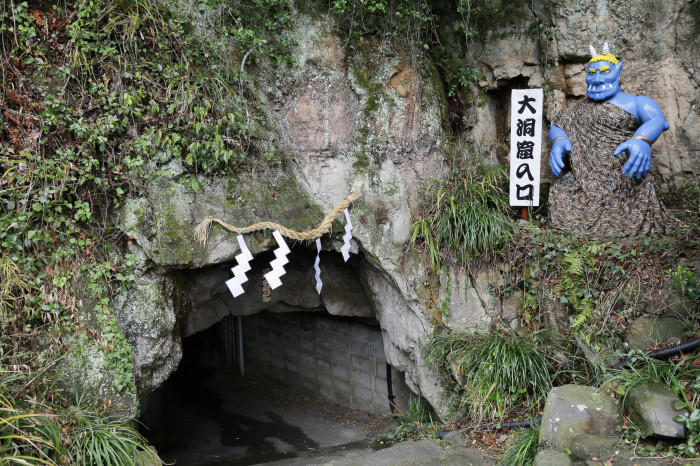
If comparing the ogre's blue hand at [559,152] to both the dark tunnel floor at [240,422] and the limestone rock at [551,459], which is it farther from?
the dark tunnel floor at [240,422]

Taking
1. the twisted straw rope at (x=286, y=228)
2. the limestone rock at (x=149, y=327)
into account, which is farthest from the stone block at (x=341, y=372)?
the limestone rock at (x=149, y=327)

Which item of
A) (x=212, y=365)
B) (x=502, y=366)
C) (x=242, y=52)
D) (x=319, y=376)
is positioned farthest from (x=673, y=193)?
(x=212, y=365)

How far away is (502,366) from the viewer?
4.55m

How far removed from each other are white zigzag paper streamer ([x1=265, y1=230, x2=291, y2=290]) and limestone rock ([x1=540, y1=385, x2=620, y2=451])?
244 cm

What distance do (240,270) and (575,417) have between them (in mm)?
2921

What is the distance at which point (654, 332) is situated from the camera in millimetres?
4199

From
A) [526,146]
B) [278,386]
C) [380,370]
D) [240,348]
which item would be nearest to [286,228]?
[526,146]

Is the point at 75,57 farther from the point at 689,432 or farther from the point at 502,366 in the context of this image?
the point at 689,432

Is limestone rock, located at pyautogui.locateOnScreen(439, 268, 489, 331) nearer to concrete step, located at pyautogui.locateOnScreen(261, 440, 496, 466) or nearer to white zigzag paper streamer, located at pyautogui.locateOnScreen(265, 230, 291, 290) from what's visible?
concrete step, located at pyautogui.locateOnScreen(261, 440, 496, 466)

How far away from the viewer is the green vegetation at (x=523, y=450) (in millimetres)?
3924

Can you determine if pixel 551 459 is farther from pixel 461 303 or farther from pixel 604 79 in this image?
pixel 604 79

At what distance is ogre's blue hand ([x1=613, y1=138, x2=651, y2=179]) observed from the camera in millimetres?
4672

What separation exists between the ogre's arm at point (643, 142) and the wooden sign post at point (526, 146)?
73 cm

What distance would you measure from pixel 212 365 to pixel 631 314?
8.05m
